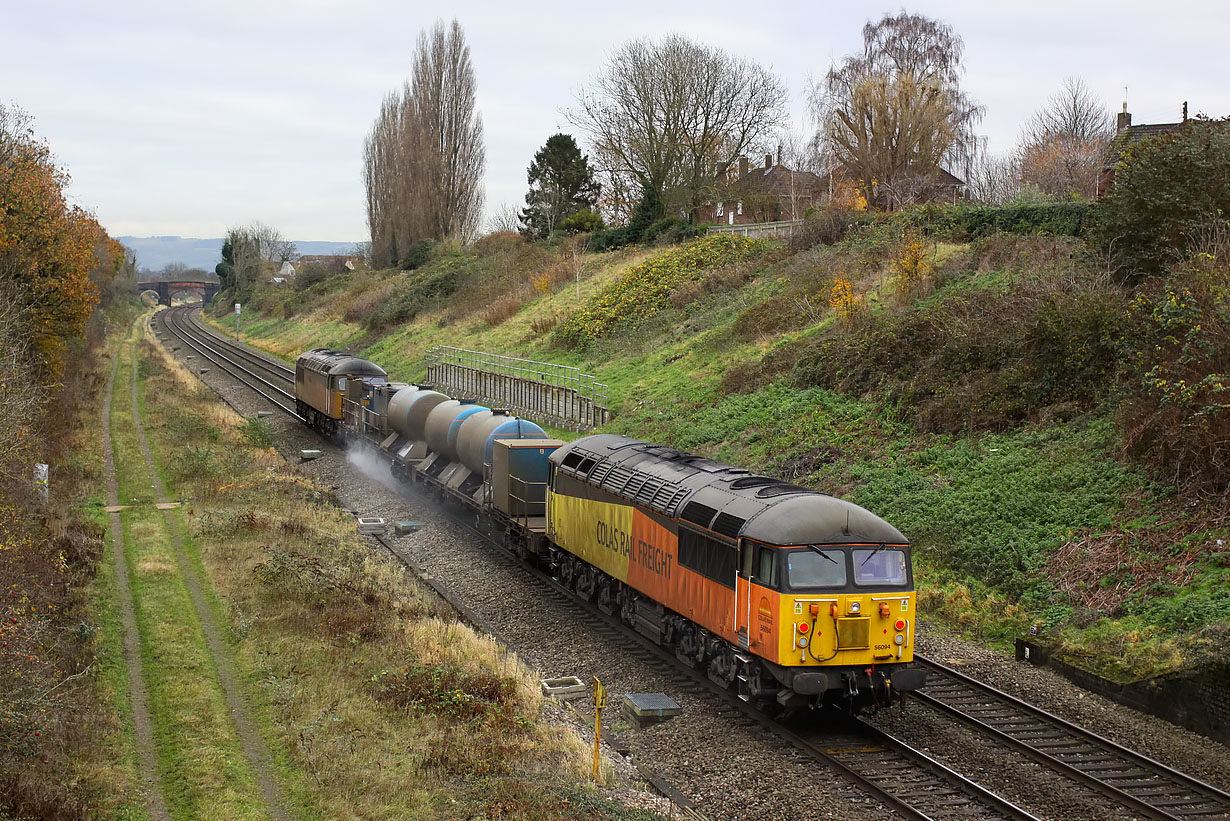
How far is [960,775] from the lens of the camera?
41.1 ft

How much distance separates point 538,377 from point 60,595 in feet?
86.6

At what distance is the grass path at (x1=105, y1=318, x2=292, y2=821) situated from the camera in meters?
11.7

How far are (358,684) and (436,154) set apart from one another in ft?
223

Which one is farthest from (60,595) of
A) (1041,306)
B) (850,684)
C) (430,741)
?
(1041,306)

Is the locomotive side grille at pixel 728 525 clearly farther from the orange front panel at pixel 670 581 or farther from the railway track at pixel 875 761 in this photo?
the railway track at pixel 875 761

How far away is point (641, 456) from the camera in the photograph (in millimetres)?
18938

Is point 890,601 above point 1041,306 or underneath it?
underneath

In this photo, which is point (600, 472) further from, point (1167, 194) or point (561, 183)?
point (561, 183)

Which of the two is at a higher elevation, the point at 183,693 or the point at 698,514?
the point at 698,514

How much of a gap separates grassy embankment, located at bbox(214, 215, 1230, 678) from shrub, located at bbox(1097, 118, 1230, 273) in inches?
46.8

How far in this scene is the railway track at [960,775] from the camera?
11.8 meters

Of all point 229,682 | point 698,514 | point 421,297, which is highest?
point 421,297

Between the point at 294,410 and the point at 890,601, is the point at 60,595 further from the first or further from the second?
the point at 294,410

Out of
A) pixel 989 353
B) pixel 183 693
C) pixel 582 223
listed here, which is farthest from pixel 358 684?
pixel 582 223
